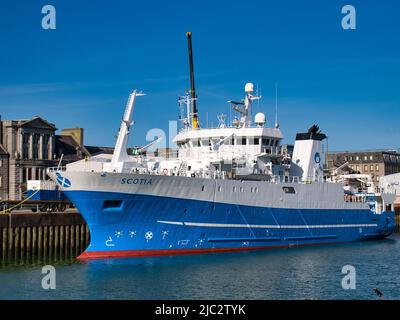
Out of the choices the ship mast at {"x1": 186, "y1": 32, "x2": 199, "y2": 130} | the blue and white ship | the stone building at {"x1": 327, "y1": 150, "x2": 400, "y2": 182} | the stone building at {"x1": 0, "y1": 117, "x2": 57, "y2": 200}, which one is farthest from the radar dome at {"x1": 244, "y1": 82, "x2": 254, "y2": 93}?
the stone building at {"x1": 327, "y1": 150, "x2": 400, "y2": 182}

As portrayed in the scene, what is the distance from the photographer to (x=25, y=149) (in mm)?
63469

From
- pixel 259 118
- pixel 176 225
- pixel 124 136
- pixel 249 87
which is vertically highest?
pixel 249 87

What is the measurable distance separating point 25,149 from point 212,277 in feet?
130

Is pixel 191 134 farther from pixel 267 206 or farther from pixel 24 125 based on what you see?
pixel 24 125

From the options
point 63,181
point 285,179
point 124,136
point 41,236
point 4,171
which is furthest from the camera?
point 4,171

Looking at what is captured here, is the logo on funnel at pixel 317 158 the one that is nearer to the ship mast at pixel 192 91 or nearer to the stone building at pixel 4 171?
the ship mast at pixel 192 91

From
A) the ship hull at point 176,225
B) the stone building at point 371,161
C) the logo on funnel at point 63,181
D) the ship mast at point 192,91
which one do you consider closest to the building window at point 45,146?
the ship mast at point 192,91

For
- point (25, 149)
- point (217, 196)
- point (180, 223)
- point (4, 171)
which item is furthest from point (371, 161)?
point (180, 223)

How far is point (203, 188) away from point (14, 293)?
13587 mm

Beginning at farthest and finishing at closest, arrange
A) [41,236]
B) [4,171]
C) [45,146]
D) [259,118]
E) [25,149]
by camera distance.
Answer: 1. [45,146]
2. [25,149]
3. [4,171]
4. [259,118]
5. [41,236]

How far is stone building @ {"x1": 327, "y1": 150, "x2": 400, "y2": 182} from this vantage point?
110 metres

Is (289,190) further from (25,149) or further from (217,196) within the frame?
(25,149)

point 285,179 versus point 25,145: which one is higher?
point 25,145

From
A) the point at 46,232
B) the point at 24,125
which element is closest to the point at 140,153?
the point at 46,232
